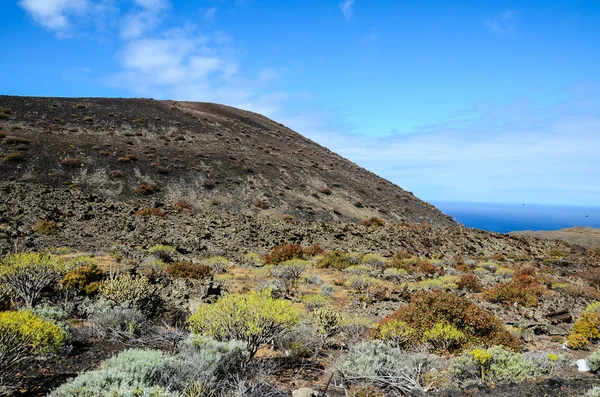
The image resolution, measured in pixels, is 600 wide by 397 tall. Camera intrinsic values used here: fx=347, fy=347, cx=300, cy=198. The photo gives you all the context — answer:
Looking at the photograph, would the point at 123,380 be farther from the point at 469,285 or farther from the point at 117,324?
the point at 469,285

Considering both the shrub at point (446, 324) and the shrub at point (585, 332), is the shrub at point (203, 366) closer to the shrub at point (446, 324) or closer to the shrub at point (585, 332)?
the shrub at point (446, 324)

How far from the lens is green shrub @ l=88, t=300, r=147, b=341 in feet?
23.9

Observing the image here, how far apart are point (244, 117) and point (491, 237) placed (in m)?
49.5

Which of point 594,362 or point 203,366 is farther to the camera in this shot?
point 594,362

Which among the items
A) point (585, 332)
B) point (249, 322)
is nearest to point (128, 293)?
point (249, 322)

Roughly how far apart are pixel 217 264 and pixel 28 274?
7906 mm

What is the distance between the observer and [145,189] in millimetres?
31906

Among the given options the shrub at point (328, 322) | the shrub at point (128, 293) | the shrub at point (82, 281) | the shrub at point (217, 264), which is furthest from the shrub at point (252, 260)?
the shrub at point (328, 322)

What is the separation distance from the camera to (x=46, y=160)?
32.1 m

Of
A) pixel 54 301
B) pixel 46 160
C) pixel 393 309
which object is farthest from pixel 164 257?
pixel 46 160

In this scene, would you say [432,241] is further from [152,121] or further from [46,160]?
[152,121]

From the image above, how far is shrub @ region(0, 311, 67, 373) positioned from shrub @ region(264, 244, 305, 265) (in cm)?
1233

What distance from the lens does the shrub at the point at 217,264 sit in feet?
51.9

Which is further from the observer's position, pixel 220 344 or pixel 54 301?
pixel 54 301
